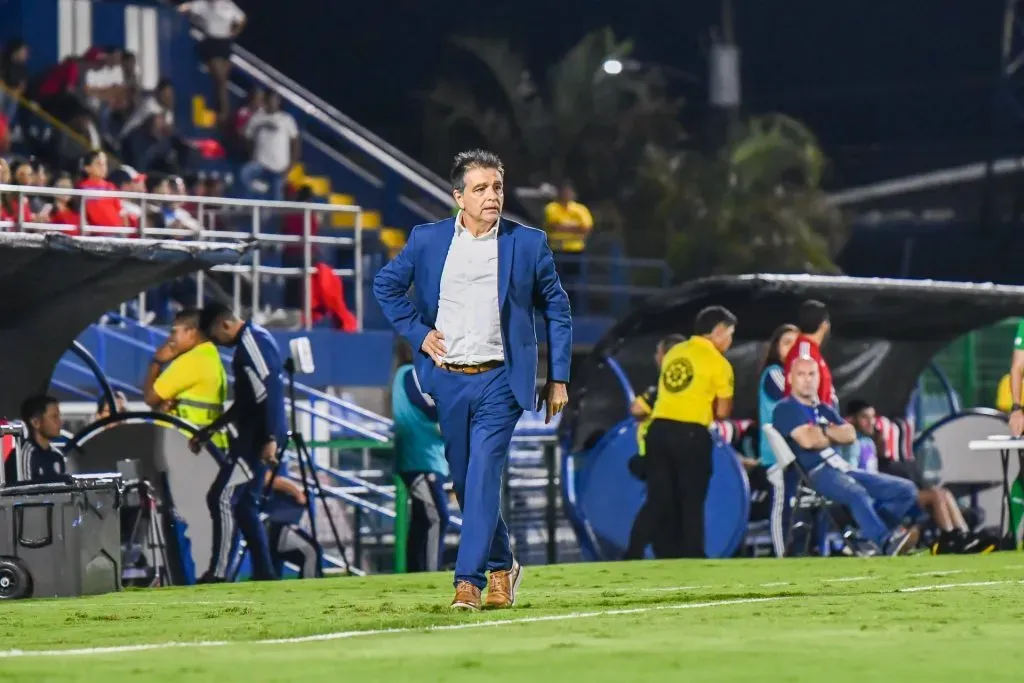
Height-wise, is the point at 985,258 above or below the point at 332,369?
above

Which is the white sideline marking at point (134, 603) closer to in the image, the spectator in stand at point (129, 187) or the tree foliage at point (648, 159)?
the spectator in stand at point (129, 187)

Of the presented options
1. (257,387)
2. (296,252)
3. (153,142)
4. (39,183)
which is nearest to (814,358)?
(257,387)

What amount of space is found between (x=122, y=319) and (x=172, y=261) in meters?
6.73

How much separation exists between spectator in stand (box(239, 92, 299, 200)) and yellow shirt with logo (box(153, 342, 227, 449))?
11915mm

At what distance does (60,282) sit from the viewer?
13477 mm

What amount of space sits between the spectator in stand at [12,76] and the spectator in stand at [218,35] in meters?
3.42

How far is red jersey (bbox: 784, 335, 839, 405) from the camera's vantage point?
49.6 ft

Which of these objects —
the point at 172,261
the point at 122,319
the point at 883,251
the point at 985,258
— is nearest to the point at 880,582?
the point at 172,261

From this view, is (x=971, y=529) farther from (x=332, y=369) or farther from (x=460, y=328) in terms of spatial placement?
(x=460, y=328)

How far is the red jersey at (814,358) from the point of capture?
15.1 m

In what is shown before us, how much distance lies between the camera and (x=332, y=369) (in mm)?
21250

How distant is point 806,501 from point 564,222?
53.0 ft

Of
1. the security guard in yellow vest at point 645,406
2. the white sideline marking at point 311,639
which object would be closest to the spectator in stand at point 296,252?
the security guard in yellow vest at point 645,406

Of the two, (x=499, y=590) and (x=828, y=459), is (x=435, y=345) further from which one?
(x=828, y=459)
